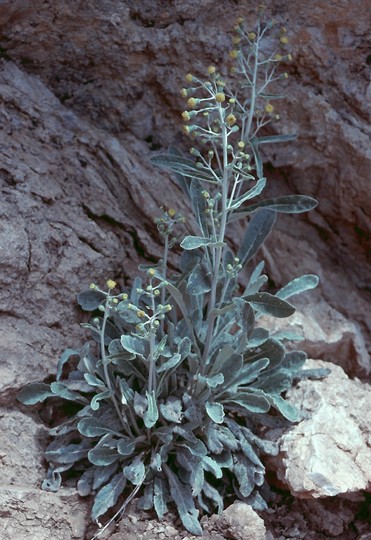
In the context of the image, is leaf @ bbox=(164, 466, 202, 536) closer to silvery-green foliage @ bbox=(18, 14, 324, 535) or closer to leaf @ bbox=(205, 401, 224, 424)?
silvery-green foliage @ bbox=(18, 14, 324, 535)

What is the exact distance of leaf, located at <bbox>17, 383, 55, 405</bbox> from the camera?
2.31m

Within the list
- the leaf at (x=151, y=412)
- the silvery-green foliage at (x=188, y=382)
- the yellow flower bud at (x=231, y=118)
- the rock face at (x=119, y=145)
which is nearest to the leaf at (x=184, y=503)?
the silvery-green foliage at (x=188, y=382)

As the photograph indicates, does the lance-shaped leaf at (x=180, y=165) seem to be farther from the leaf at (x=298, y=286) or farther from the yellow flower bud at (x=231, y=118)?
the leaf at (x=298, y=286)

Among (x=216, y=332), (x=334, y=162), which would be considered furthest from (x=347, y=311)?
(x=216, y=332)

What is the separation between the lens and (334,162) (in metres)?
2.94

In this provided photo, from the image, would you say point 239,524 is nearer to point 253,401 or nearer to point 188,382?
point 253,401

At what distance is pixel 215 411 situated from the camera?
222 cm

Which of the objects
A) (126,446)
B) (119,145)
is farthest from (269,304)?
(119,145)

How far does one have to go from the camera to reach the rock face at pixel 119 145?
2475 millimetres

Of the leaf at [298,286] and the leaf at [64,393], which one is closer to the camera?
the leaf at [64,393]

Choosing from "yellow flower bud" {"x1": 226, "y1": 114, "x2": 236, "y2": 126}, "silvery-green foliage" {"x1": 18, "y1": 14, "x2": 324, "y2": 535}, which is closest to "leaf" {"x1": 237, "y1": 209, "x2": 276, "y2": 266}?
"silvery-green foliage" {"x1": 18, "y1": 14, "x2": 324, "y2": 535}

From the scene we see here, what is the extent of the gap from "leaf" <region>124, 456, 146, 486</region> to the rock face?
35 centimetres

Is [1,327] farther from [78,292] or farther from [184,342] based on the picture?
[184,342]

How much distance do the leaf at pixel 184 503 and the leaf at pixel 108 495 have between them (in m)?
0.16
